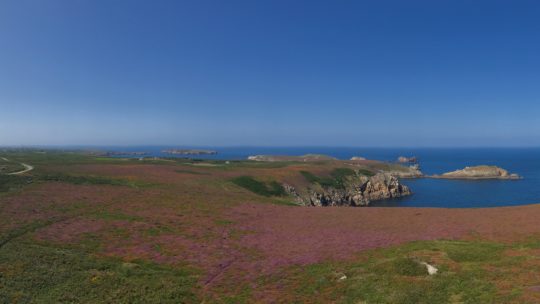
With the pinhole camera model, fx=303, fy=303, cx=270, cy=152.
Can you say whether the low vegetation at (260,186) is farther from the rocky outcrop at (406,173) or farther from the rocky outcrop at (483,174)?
the rocky outcrop at (483,174)

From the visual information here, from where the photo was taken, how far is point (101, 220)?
133ft

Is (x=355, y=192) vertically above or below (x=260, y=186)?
below

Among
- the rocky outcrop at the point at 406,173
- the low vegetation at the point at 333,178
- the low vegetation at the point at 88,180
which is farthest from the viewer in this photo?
the rocky outcrop at the point at 406,173

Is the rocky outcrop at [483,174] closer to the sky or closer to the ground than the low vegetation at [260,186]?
closer to the ground

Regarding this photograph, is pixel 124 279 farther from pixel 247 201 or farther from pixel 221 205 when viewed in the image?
pixel 247 201

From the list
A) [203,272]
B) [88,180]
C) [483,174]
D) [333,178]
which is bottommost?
[483,174]

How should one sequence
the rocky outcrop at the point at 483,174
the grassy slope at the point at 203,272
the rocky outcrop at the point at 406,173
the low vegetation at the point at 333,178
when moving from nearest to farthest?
the grassy slope at the point at 203,272
the low vegetation at the point at 333,178
the rocky outcrop at the point at 483,174
the rocky outcrop at the point at 406,173

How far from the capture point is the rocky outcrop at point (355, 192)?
92.0 m

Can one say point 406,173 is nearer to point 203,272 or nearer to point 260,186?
point 260,186

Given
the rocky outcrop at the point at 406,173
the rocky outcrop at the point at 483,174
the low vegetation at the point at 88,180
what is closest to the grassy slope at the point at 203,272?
the low vegetation at the point at 88,180

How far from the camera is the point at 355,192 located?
110062 millimetres

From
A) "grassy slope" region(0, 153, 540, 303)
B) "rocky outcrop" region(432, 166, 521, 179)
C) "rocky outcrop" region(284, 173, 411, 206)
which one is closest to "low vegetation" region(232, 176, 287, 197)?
"rocky outcrop" region(284, 173, 411, 206)

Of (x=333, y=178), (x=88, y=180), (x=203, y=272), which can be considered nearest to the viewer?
(x=203, y=272)

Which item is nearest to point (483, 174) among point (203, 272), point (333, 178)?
point (333, 178)
